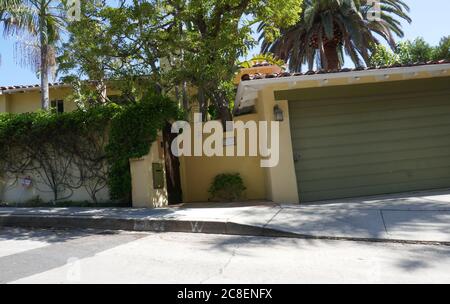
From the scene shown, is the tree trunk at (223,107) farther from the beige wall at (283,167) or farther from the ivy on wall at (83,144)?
the beige wall at (283,167)

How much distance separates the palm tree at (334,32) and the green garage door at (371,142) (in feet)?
31.6

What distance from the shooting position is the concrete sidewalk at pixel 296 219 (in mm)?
6547

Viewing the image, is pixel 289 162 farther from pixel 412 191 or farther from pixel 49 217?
pixel 49 217

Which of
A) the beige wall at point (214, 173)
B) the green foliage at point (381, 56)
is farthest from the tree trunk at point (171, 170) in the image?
the green foliage at point (381, 56)

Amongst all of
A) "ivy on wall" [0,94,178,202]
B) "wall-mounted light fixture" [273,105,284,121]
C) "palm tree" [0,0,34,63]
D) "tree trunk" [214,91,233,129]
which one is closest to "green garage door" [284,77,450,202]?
"wall-mounted light fixture" [273,105,284,121]

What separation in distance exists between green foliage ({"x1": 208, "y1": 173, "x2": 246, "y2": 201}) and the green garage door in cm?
169

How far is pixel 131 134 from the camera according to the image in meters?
10.0

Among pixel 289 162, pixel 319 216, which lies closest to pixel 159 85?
pixel 289 162

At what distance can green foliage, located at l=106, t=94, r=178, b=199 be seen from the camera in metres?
9.93

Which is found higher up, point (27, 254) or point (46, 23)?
point (46, 23)

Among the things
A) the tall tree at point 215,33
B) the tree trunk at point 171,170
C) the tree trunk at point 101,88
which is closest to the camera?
the tall tree at point 215,33
